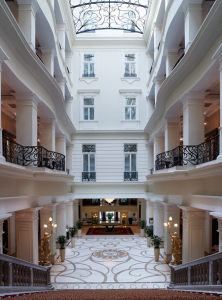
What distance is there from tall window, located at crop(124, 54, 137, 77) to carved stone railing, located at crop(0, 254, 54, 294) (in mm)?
14563

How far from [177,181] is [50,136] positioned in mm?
5523

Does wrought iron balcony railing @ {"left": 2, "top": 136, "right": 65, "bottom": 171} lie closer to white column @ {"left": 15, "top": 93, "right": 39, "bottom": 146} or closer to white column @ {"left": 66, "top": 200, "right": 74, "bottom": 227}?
white column @ {"left": 15, "top": 93, "right": 39, "bottom": 146}

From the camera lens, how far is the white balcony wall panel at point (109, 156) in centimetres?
1811

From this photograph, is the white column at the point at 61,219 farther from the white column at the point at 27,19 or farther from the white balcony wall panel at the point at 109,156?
the white column at the point at 27,19

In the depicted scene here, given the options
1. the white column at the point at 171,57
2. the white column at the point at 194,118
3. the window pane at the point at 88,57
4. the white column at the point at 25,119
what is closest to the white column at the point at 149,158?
the window pane at the point at 88,57

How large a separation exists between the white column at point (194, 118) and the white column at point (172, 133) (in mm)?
2763

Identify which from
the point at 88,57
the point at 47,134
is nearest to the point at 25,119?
the point at 47,134

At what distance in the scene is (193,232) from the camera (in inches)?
343

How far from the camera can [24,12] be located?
807 cm

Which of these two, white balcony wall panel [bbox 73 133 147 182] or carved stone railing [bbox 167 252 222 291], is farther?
white balcony wall panel [bbox 73 133 147 182]

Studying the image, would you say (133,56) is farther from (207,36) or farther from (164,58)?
(207,36)

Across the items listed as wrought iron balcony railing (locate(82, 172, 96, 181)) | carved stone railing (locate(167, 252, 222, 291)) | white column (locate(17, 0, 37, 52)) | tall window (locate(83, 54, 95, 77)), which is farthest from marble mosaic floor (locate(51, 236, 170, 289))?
tall window (locate(83, 54, 95, 77))

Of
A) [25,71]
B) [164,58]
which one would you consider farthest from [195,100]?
[25,71]

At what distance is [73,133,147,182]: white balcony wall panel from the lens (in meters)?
18.1
